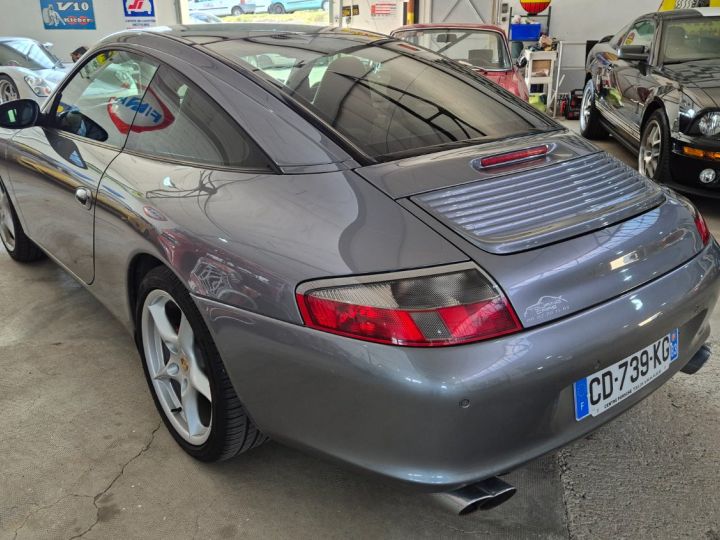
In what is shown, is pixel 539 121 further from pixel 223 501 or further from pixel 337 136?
pixel 223 501

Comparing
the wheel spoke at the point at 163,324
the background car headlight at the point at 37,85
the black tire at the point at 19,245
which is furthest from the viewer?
the background car headlight at the point at 37,85

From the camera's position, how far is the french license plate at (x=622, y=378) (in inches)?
56.9

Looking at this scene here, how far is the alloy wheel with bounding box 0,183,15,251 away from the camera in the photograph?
3.39 meters

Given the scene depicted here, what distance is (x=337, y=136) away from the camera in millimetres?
1740

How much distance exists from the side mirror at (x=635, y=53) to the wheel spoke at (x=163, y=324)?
4.64 m

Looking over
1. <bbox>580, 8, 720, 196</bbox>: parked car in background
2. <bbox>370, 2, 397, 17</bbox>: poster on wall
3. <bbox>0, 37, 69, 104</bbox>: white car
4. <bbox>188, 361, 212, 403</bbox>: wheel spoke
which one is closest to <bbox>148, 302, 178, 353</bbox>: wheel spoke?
<bbox>188, 361, 212, 403</bbox>: wheel spoke

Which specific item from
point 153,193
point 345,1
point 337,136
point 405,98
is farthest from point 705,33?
point 345,1

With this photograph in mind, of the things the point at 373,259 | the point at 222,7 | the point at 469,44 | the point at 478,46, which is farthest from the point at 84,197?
the point at 222,7

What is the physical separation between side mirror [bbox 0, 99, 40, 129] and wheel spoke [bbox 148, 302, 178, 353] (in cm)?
128

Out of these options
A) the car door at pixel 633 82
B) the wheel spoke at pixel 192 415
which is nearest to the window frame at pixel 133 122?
the wheel spoke at pixel 192 415

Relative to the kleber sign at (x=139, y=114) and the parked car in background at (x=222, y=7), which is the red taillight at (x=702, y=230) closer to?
the kleber sign at (x=139, y=114)

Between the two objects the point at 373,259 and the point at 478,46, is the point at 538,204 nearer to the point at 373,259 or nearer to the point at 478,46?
the point at 373,259

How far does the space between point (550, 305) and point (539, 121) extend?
1.05 meters

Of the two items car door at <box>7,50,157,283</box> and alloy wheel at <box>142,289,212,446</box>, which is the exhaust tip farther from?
car door at <box>7,50,157,283</box>
